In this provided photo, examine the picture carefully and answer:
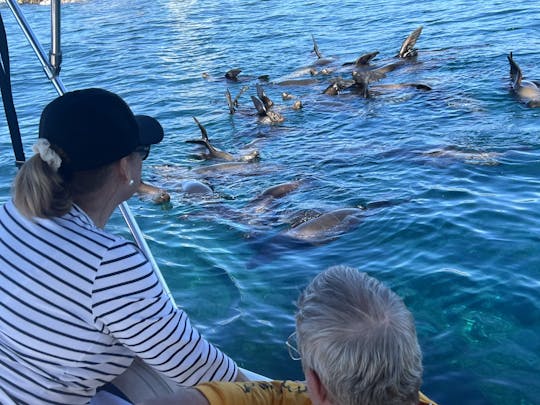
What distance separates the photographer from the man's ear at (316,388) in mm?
1971

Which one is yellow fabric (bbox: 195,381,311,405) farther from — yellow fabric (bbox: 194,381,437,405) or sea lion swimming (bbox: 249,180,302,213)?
sea lion swimming (bbox: 249,180,302,213)

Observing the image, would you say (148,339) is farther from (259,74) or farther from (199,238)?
(259,74)

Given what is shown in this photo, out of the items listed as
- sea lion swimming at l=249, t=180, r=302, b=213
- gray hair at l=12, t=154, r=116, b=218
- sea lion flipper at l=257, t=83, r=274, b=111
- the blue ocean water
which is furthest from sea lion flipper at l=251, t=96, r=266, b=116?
gray hair at l=12, t=154, r=116, b=218

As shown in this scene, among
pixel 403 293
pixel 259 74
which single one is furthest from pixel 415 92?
pixel 403 293

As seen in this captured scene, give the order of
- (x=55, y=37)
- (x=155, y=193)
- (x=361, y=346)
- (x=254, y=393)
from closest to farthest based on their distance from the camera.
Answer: (x=361, y=346) → (x=254, y=393) → (x=55, y=37) → (x=155, y=193)

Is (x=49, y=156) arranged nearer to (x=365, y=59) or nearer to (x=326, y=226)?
(x=326, y=226)

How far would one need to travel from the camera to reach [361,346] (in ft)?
6.07

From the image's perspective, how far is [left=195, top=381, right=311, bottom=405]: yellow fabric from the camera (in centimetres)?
230

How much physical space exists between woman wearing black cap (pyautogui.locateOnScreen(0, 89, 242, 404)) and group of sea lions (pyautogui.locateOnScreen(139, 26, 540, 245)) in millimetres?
4353

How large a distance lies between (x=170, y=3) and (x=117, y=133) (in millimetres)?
25962

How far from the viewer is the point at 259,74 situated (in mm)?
14867

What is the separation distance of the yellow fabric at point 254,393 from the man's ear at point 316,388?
1.10ft

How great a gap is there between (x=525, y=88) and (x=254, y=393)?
30.9ft

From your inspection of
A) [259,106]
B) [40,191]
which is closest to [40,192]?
[40,191]
